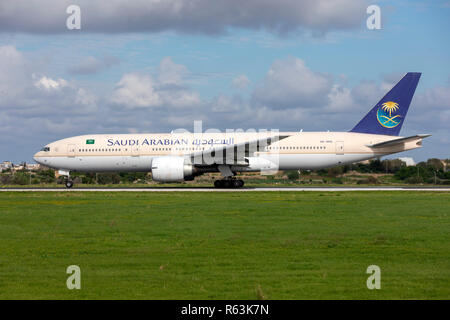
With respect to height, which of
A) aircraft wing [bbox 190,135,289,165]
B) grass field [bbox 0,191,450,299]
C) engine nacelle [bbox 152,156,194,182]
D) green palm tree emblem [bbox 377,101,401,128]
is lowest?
grass field [bbox 0,191,450,299]

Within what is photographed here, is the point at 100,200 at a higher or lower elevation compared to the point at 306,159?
lower

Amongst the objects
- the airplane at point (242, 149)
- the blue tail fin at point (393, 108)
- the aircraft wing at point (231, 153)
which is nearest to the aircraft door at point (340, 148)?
the airplane at point (242, 149)

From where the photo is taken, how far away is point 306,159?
31.7 m

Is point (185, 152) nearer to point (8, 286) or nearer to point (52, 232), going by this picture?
point (52, 232)

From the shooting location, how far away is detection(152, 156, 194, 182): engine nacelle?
29.3 metres

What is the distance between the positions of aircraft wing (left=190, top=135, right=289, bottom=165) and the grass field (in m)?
11.3

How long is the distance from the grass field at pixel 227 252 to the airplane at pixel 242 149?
1171 centimetres

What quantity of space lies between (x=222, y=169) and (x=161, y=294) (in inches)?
929

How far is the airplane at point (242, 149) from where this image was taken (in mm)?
29969

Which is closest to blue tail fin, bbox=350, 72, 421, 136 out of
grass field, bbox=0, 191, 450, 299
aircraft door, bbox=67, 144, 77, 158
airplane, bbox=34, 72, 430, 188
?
airplane, bbox=34, 72, 430, 188

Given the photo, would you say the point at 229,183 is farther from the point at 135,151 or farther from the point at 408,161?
the point at 408,161

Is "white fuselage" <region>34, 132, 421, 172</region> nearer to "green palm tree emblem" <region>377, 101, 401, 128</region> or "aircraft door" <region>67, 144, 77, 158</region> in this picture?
"aircraft door" <region>67, 144, 77, 158</region>

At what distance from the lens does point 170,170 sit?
96.1ft
